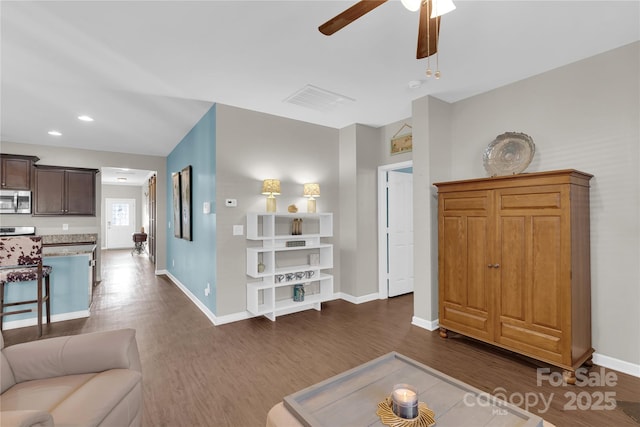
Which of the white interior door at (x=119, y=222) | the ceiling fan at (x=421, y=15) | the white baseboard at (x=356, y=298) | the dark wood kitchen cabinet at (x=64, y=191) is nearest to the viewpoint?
the ceiling fan at (x=421, y=15)

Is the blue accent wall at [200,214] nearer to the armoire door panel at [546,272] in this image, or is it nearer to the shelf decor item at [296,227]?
the shelf decor item at [296,227]

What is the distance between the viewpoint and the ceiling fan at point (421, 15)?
56.4 inches

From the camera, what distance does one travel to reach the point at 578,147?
9.25ft

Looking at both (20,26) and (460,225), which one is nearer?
(20,26)

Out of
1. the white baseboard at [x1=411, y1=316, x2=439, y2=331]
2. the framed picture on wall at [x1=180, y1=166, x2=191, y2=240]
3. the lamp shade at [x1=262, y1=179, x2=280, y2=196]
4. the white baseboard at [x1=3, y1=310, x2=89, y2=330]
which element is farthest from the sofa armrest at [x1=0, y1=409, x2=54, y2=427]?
the framed picture on wall at [x1=180, y1=166, x2=191, y2=240]

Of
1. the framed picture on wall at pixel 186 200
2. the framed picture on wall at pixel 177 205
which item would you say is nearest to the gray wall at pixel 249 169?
the framed picture on wall at pixel 186 200

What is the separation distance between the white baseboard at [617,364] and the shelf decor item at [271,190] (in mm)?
3621

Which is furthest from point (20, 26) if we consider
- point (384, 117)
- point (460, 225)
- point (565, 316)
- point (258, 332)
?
point (565, 316)

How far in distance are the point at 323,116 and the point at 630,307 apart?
3816 mm

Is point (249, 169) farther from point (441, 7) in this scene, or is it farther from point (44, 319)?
point (44, 319)

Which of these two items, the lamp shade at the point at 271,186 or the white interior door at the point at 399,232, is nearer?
the lamp shade at the point at 271,186

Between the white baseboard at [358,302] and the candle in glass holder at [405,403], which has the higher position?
the candle in glass holder at [405,403]

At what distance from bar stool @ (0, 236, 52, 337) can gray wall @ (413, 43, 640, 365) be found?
5385mm

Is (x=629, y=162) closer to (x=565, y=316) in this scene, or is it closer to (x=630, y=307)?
(x=630, y=307)
